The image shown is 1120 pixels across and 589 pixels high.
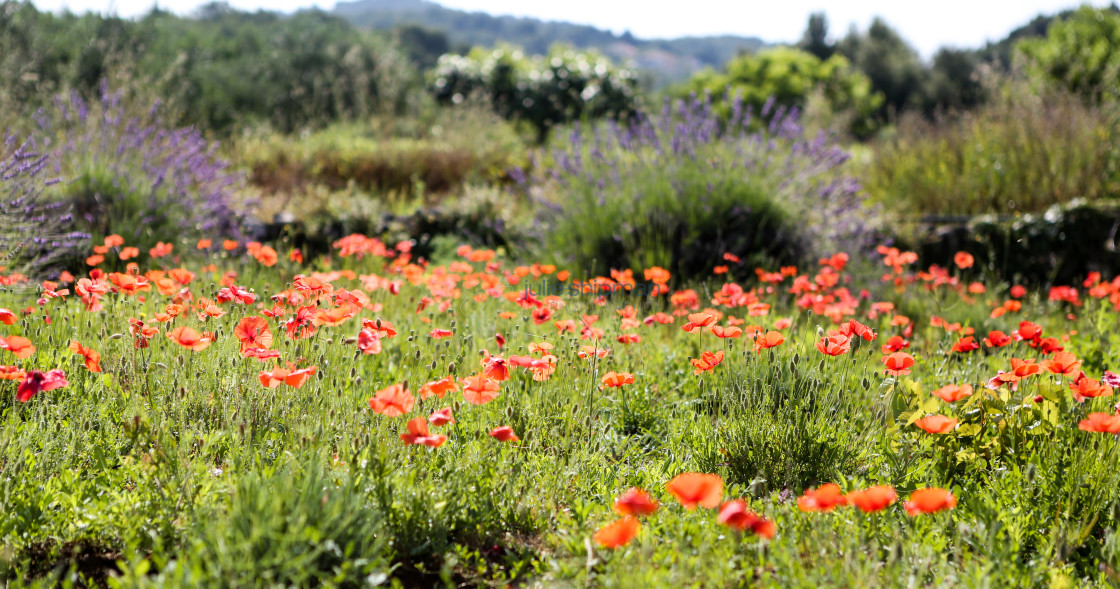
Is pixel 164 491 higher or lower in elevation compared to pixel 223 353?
lower

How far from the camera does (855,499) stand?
1.36 m

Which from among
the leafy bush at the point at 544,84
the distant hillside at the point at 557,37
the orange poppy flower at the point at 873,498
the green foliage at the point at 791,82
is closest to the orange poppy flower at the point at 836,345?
the orange poppy flower at the point at 873,498

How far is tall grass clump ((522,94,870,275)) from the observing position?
16.1 ft

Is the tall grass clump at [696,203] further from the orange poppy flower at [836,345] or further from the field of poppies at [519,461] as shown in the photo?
the orange poppy flower at [836,345]

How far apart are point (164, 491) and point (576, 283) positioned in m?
2.93

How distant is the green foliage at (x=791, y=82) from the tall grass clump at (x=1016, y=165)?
22.5 meters

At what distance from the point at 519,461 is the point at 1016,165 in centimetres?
645

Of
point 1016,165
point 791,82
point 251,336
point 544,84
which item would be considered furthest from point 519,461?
point 791,82

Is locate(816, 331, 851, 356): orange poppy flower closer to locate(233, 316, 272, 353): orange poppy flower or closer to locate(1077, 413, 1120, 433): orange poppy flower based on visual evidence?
locate(1077, 413, 1120, 433): orange poppy flower

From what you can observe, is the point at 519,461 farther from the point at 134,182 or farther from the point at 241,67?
the point at 241,67

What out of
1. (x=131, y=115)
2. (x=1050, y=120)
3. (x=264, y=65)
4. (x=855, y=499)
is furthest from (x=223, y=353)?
(x=264, y=65)

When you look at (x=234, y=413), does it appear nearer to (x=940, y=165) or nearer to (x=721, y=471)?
(x=721, y=471)

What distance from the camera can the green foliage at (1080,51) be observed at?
43.4 feet

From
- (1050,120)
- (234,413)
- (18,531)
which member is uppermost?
(1050,120)
